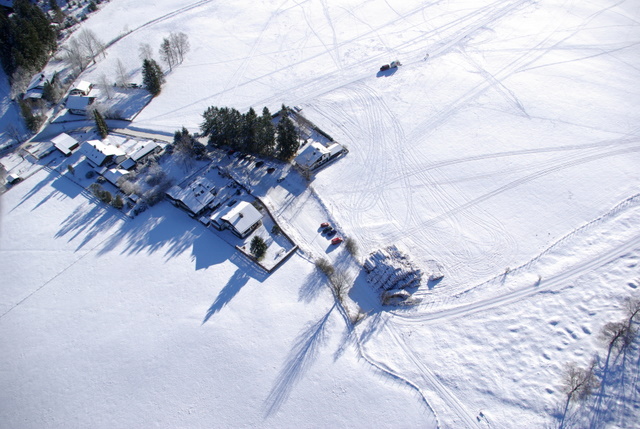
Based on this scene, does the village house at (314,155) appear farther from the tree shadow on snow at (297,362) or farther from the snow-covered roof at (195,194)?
the tree shadow on snow at (297,362)

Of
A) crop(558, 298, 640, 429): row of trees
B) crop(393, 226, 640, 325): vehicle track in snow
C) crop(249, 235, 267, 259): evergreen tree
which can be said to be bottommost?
crop(558, 298, 640, 429): row of trees

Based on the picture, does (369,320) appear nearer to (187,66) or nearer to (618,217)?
(618,217)

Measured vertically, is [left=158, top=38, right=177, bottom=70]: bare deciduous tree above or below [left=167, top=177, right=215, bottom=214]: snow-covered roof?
above

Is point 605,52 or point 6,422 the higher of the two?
point 6,422

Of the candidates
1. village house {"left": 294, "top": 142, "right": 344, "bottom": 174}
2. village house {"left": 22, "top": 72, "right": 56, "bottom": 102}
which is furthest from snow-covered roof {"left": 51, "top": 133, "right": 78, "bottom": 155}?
village house {"left": 294, "top": 142, "right": 344, "bottom": 174}

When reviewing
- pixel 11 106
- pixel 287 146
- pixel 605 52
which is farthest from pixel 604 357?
pixel 11 106

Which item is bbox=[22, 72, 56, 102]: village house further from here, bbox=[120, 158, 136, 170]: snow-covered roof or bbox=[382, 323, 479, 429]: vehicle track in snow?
bbox=[382, 323, 479, 429]: vehicle track in snow

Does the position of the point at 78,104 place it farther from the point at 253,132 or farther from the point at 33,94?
the point at 253,132

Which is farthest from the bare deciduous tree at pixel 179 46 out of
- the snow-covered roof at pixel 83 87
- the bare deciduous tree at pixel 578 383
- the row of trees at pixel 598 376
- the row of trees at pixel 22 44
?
the row of trees at pixel 598 376
